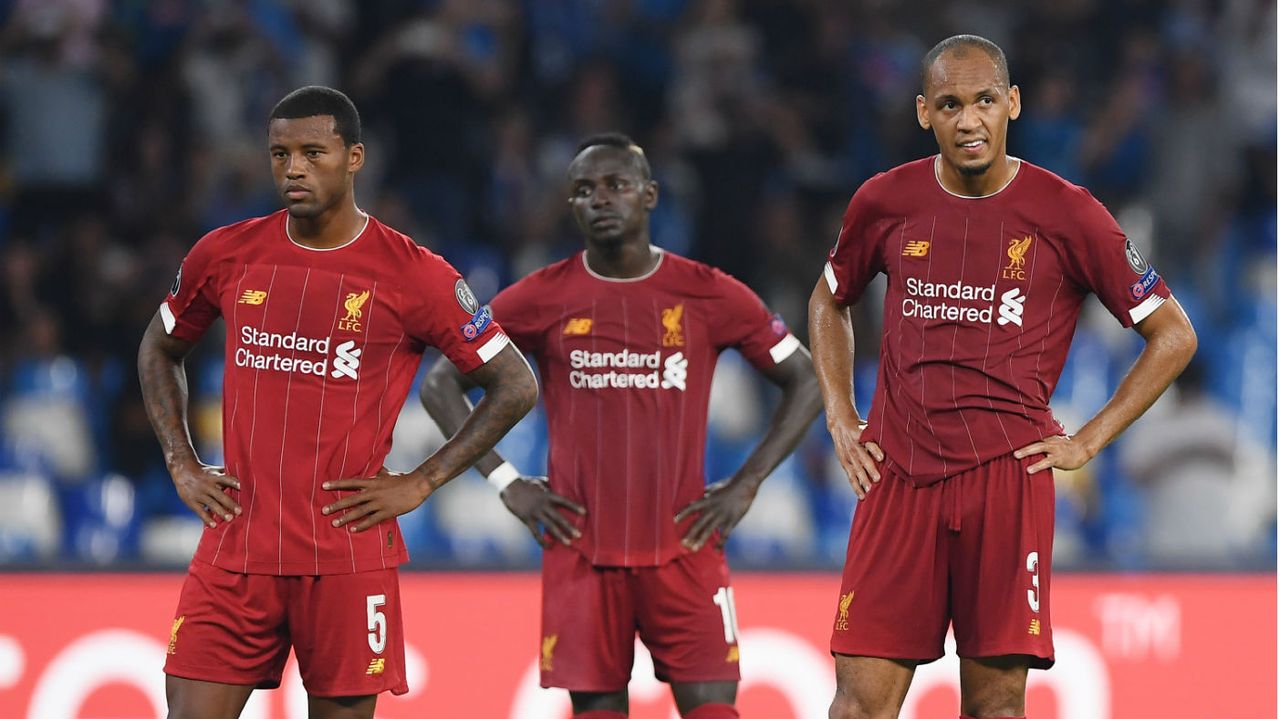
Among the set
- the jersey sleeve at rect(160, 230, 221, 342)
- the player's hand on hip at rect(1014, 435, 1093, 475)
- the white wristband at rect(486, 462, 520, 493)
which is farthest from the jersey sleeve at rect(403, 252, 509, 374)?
the player's hand on hip at rect(1014, 435, 1093, 475)

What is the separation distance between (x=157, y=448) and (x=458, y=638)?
2.50 meters

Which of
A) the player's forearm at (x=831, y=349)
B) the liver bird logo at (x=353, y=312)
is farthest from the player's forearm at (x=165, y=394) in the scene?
the player's forearm at (x=831, y=349)

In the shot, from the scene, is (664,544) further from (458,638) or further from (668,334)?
(458,638)

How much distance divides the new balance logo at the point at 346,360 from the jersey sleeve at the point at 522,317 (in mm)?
1299

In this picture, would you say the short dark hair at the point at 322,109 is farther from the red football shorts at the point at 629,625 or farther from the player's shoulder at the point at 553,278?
the red football shorts at the point at 629,625

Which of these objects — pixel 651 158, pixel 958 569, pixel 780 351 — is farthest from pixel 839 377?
pixel 651 158

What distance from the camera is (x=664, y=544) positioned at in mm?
6207

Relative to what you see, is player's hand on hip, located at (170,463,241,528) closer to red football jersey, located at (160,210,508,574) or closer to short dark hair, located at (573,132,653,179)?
red football jersey, located at (160,210,508,574)

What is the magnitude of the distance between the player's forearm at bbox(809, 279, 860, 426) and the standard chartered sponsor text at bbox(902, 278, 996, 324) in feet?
1.13

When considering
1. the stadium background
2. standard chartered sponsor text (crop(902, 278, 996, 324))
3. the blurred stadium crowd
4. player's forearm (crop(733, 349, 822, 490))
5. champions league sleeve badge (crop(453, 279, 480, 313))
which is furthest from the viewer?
the blurred stadium crowd

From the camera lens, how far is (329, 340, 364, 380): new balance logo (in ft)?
16.9

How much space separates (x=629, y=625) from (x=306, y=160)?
2.06 m

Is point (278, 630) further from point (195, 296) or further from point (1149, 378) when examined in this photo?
point (1149, 378)

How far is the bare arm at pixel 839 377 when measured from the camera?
5270 mm
